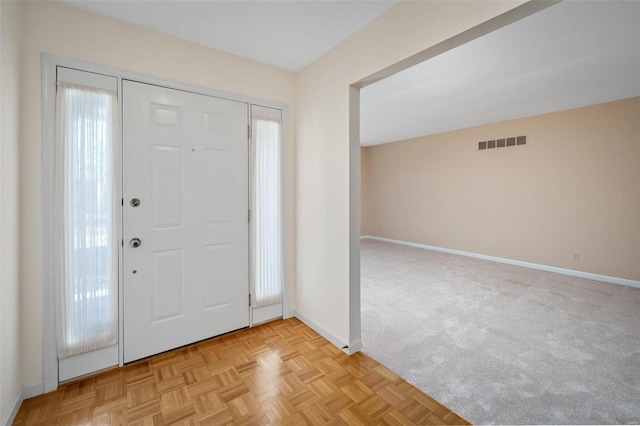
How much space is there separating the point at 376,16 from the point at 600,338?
3.46m

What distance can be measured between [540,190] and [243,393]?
558 cm

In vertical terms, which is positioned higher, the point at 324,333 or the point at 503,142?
the point at 503,142

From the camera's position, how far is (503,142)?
5340 millimetres

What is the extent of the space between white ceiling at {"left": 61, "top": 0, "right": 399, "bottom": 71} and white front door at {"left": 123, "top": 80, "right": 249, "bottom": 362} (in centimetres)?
47

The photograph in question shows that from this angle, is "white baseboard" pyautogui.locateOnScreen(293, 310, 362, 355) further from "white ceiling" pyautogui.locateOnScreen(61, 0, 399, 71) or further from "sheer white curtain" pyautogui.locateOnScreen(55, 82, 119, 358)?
"white ceiling" pyautogui.locateOnScreen(61, 0, 399, 71)

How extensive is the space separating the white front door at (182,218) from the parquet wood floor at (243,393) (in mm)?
314

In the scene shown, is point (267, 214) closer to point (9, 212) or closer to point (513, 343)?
point (9, 212)

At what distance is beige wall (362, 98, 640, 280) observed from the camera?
4.11m

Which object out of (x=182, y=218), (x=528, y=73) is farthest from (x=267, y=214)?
(x=528, y=73)

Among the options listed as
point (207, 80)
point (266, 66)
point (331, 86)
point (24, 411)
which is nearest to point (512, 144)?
point (331, 86)

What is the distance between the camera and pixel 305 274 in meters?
2.89

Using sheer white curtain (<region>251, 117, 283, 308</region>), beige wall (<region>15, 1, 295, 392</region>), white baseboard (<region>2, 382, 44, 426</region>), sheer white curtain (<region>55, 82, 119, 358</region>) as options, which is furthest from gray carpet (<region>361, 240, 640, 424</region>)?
beige wall (<region>15, 1, 295, 392</region>)

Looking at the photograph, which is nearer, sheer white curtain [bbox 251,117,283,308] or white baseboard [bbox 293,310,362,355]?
white baseboard [bbox 293,310,362,355]

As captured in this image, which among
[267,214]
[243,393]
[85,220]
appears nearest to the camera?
[243,393]
